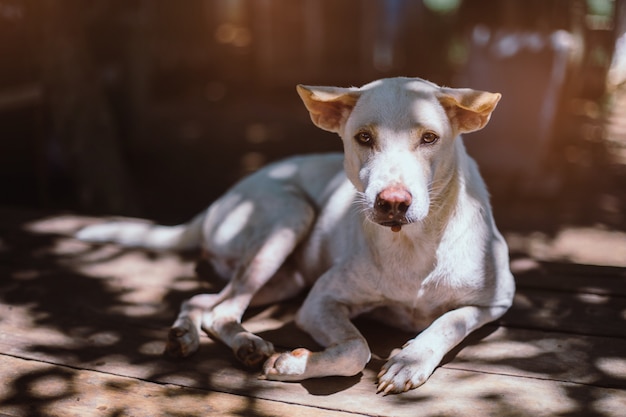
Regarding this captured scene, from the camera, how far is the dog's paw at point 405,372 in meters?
2.92

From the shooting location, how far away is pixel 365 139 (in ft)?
10.2

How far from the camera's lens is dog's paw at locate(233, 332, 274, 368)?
3189mm

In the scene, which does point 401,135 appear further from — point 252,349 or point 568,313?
point 568,313

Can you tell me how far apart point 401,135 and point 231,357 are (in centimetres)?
132

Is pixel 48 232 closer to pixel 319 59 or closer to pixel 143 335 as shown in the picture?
pixel 143 335

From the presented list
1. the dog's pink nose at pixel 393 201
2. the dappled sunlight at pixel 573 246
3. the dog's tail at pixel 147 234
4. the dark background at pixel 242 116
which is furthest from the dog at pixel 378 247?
the dark background at pixel 242 116

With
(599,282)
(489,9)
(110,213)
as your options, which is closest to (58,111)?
(110,213)

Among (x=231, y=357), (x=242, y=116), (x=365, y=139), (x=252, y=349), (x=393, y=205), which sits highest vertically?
(x=365, y=139)

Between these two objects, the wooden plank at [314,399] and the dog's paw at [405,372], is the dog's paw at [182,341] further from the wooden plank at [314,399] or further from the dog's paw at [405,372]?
the dog's paw at [405,372]

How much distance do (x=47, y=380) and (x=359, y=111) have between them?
1.82 meters

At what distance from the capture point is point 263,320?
376 centimetres

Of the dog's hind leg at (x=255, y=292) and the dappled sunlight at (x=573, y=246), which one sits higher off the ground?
the dog's hind leg at (x=255, y=292)

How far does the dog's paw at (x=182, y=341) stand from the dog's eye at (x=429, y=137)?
145cm

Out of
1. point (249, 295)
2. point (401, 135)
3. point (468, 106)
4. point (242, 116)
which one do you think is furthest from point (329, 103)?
point (242, 116)
